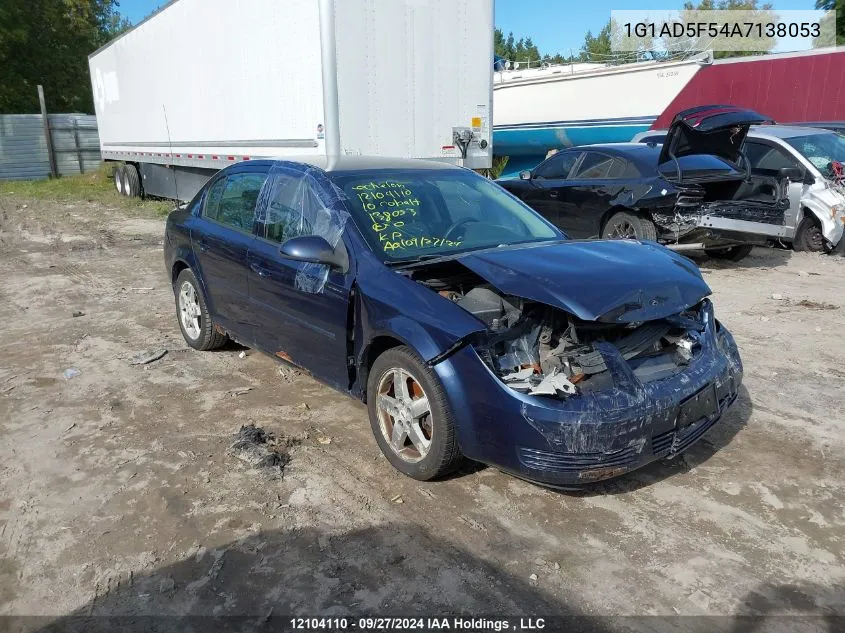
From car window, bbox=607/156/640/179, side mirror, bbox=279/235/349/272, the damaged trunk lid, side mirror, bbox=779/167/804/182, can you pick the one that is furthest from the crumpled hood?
side mirror, bbox=779/167/804/182

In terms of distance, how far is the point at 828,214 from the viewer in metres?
8.69

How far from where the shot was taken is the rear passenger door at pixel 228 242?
190 inches

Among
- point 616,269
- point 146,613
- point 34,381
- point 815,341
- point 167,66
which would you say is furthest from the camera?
point 167,66

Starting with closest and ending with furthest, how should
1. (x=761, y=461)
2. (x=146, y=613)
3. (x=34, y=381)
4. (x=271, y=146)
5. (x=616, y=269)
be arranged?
(x=146, y=613) < (x=616, y=269) < (x=761, y=461) < (x=34, y=381) < (x=271, y=146)

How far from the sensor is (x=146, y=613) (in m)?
2.69

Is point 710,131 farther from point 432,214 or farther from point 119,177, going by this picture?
point 119,177

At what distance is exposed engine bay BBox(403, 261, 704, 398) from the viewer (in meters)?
3.22

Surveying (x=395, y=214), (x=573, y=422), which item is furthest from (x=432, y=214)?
(x=573, y=422)

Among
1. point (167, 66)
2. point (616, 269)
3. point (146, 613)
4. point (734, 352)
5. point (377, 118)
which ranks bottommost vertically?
point (146, 613)

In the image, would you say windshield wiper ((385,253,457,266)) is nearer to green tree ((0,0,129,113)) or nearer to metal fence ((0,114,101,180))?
metal fence ((0,114,101,180))

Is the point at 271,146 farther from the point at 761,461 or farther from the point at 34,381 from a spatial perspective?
the point at 761,461

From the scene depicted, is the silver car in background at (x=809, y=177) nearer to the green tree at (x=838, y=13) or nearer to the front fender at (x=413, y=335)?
the front fender at (x=413, y=335)

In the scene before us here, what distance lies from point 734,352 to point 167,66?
42.2ft

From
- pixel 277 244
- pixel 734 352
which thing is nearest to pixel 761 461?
pixel 734 352
